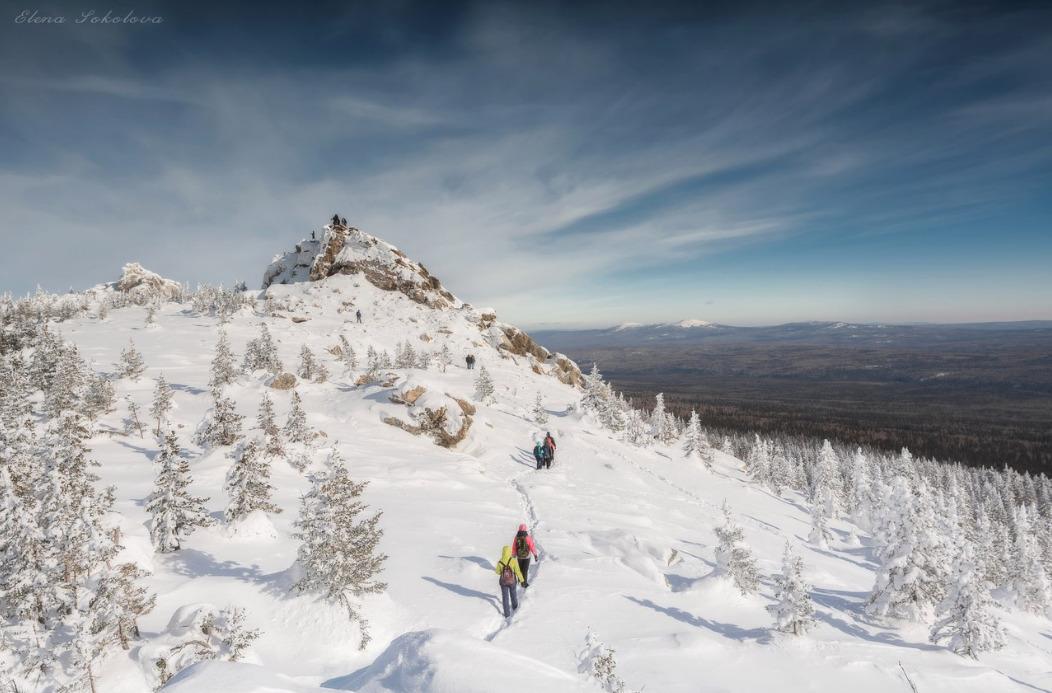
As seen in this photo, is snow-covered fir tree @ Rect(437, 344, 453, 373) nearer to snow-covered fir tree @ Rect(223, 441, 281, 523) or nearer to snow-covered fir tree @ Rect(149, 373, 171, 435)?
snow-covered fir tree @ Rect(149, 373, 171, 435)

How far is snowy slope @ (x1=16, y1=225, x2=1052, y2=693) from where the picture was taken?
757cm

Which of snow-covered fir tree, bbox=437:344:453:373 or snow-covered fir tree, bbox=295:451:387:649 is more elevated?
snow-covered fir tree, bbox=437:344:453:373

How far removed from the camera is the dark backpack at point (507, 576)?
10599 mm

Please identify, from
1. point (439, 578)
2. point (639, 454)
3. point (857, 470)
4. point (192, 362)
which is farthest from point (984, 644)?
point (857, 470)

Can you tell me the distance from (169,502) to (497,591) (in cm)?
841

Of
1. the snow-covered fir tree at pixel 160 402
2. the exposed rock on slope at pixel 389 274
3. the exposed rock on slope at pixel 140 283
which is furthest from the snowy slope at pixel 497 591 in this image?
the exposed rock on slope at pixel 140 283

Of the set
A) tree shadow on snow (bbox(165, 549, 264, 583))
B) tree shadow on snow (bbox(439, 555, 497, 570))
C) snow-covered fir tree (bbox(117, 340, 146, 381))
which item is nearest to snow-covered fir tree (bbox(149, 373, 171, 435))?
snow-covered fir tree (bbox(117, 340, 146, 381))

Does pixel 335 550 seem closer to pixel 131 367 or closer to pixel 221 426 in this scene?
pixel 221 426

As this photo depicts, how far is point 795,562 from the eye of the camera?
11.1m

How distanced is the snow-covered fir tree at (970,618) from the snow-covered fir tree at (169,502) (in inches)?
758

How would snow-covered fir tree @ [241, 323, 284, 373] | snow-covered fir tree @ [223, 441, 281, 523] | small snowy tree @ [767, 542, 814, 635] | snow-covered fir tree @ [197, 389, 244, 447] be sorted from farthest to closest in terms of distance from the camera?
snow-covered fir tree @ [241, 323, 284, 373], snow-covered fir tree @ [197, 389, 244, 447], snow-covered fir tree @ [223, 441, 281, 523], small snowy tree @ [767, 542, 814, 635]

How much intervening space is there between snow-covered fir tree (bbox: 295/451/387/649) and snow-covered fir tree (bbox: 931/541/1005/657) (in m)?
14.4

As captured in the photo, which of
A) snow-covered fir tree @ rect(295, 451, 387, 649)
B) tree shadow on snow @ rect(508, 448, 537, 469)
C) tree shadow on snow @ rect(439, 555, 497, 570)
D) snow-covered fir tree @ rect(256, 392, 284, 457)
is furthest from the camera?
tree shadow on snow @ rect(508, 448, 537, 469)

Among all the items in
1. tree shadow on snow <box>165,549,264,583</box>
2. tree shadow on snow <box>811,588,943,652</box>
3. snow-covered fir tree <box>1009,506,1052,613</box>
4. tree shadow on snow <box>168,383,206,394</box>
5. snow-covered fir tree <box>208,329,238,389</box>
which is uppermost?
snow-covered fir tree <box>208,329,238,389</box>
